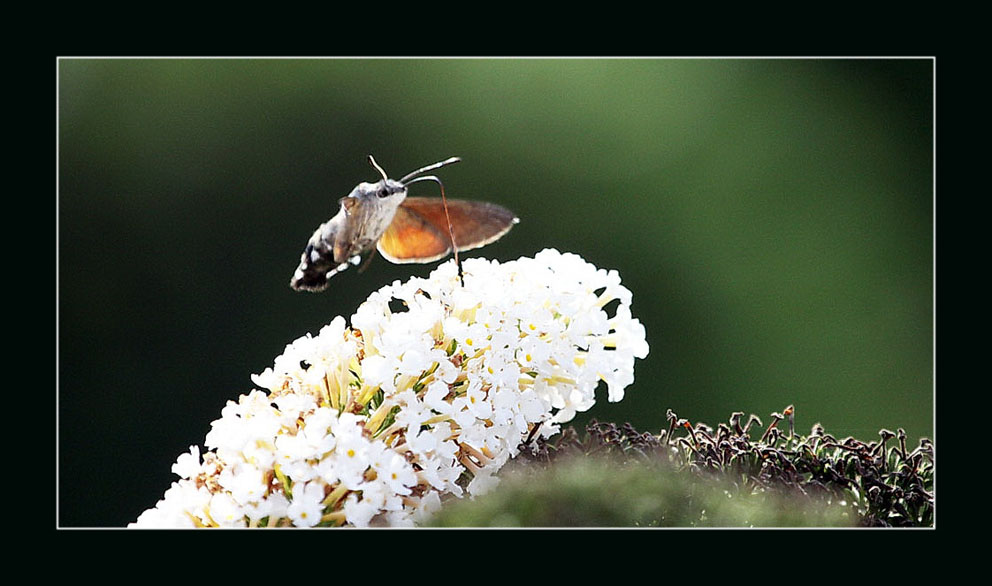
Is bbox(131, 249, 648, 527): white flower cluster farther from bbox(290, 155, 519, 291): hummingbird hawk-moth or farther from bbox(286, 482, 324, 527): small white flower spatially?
bbox(290, 155, 519, 291): hummingbird hawk-moth

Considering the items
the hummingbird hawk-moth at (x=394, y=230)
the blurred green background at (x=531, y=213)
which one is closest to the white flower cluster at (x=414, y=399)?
the hummingbird hawk-moth at (x=394, y=230)

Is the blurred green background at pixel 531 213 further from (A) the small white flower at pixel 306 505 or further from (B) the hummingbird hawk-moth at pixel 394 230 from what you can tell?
(A) the small white flower at pixel 306 505

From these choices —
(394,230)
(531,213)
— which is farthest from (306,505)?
(531,213)

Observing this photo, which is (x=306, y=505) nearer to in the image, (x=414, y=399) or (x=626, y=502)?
(x=414, y=399)

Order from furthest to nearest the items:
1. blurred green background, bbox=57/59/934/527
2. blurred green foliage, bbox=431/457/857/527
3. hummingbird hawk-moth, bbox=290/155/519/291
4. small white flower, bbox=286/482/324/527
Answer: blurred green background, bbox=57/59/934/527, hummingbird hawk-moth, bbox=290/155/519/291, blurred green foliage, bbox=431/457/857/527, small white flower, bbox=286/482/324/527

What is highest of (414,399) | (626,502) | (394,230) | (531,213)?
(531,213)

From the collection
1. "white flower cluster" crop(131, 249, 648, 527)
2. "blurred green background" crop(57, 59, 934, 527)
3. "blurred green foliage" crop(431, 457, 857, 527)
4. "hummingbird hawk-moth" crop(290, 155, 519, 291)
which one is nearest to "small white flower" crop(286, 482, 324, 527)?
"white flower cluster" crop(131, 249, 648, 527)
